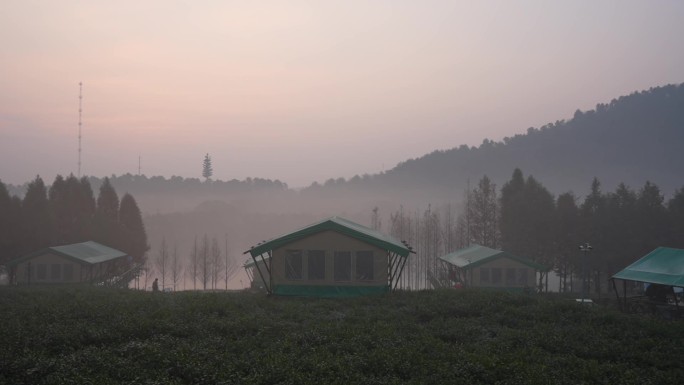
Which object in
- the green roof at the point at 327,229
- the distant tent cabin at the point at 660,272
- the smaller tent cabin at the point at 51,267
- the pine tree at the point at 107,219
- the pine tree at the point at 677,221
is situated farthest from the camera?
the pine tree at the point at 107,219

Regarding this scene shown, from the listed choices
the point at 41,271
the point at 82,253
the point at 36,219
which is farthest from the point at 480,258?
the point at 36,219

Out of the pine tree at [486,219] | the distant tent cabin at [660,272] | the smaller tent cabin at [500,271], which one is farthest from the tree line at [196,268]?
the distant tent cabin at [660,272]

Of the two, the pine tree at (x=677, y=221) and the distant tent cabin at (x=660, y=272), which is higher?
the pine tree at (x=677, y=221)

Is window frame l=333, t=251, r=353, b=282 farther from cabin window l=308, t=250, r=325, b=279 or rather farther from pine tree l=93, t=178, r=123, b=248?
pine tree l=93, t=178, r=123, b=248

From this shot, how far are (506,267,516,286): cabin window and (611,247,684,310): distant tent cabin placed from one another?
10838 mm

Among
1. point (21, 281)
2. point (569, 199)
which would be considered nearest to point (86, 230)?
point (21, 281)

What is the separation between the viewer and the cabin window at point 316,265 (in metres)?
23.0

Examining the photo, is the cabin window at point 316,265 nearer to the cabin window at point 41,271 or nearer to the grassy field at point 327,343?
the grassy field at point 327,343

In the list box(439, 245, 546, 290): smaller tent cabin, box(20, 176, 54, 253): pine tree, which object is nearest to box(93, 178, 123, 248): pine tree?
box(20, 176, 54, 253): pine tree

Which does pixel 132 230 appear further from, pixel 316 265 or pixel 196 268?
pixel 316 265

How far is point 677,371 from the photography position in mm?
11141

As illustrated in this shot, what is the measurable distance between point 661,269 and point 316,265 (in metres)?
13.9

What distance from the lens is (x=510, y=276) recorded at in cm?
3294

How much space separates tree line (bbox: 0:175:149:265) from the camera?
39969mm
